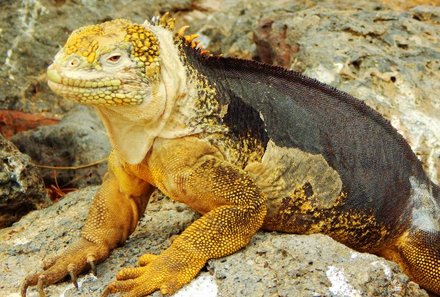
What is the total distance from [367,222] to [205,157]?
3.55 feet

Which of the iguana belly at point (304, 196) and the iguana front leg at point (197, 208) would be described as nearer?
the iguana front leg at point (197, 208)

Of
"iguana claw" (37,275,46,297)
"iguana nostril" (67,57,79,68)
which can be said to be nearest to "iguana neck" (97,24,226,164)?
"iguana nostril" (67,57,79,68)

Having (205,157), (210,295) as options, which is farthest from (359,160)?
(210,295)

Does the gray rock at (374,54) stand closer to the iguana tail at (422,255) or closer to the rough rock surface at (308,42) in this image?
the rough rock surface at (308,42)

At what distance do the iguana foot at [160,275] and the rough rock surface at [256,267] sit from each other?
0.06m

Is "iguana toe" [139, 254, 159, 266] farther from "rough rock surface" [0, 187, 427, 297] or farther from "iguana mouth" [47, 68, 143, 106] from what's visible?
"iguana mouth" [47, 68, 143, 106]

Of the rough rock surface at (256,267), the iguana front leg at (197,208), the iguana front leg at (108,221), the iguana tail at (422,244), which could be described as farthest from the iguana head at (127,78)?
the iguana tail at (422,244)

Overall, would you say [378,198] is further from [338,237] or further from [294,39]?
[294,39]

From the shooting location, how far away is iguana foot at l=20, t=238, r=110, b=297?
3616mm

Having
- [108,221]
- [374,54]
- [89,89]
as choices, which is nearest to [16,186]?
[108,221]

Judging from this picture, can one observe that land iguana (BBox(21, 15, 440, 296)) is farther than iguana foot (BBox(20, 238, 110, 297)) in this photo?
No

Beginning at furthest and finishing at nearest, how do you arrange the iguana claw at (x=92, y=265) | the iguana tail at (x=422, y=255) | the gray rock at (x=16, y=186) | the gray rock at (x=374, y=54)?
the gray rock at (x=374, y=54) → the gray rock at (x=16, y=186) → the iguana tail at (x=422, y=255) → the iguana claw at (x=92, y=265)

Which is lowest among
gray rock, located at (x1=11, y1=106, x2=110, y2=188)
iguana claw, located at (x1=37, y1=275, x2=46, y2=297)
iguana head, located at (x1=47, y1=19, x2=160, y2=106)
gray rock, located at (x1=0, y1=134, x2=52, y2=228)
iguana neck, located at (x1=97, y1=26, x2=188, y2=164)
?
gray rock, located at (x1=11, y1=106, x2=110, y2=188)

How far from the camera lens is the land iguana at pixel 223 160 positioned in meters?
3.42
